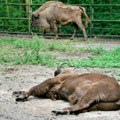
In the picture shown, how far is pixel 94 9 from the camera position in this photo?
18625 millimetres

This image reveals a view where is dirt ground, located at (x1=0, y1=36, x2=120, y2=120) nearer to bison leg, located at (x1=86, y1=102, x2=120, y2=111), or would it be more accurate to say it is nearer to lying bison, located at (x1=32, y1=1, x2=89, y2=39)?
bison leg, located at (x1=86, y1=102, x2=120, y2=111)

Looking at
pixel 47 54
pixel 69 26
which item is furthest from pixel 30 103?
pixel 69 26

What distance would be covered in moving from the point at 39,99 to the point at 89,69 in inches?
120

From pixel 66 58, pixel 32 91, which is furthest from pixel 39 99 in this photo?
pixel 66 58

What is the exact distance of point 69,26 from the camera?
61.9ft

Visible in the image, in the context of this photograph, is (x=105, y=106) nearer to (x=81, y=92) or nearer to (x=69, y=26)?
(x=81, y=92)

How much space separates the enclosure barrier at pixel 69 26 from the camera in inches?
706

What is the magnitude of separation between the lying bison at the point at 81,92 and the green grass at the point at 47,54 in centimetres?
338

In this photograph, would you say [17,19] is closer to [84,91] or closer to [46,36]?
[46,36]

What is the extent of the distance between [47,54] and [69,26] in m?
6.72

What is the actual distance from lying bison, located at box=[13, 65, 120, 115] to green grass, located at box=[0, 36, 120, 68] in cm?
338

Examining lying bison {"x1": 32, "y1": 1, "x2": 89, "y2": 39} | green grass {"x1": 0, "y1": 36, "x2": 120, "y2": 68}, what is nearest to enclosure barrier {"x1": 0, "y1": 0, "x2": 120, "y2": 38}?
lying bison {"x1": 32, "y1": 1, "x2": 89, "y2": 39}

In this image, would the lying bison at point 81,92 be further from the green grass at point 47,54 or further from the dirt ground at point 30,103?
the green grass at point 47,54

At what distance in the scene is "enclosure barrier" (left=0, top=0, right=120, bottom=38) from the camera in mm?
17938
